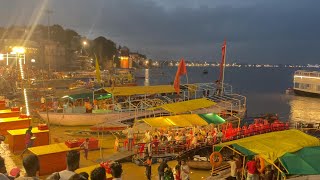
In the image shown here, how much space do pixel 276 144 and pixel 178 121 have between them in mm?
7288

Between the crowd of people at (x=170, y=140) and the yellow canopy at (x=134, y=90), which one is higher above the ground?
the yellow canopy at (x=134, y=90)

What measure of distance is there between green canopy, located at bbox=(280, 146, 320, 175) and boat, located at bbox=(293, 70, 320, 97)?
61.3m

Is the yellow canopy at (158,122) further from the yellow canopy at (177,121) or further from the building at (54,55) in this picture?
the building at (54,55)

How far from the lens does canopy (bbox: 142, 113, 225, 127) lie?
1962 cm

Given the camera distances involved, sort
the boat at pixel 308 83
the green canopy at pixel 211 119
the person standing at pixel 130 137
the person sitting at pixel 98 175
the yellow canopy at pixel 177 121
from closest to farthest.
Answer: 1. the person sitting at pixel 98 175
2. the person standing at pixel 130 137
3. the yellow canopy at pixel 177 121
4. the green canopy at pixel 211 119
5. the boat at pixel 308 83

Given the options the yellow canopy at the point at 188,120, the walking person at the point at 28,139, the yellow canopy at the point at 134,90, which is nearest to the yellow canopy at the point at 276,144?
the yellow canopy at the point at 188,120

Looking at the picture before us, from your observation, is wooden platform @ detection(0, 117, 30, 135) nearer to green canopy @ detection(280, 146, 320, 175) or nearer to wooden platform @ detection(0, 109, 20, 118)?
wooden platform @ detection(0, 109, 20, 118)

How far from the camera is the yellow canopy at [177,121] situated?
19.6 metres

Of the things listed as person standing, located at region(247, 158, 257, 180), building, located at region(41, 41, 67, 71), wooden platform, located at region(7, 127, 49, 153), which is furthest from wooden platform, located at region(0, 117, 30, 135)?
building, located at region(41, 41, 67, 71)

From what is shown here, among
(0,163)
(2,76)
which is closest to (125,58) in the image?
(2,76)

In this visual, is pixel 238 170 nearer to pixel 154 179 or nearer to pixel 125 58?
pixel 154 179

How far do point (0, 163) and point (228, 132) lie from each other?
15349 mm

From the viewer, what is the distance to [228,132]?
20.0 m

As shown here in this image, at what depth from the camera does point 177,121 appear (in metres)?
20.2
